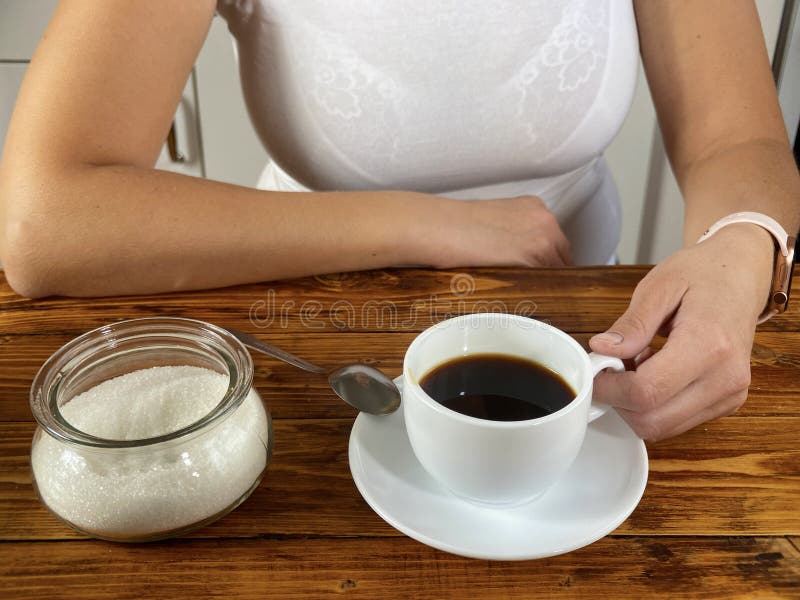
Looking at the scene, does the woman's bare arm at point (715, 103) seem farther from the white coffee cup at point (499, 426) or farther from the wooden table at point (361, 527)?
the white coffee cup at point (499, 426)

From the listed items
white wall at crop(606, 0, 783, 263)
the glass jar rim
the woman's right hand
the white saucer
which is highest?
the glass jar rim

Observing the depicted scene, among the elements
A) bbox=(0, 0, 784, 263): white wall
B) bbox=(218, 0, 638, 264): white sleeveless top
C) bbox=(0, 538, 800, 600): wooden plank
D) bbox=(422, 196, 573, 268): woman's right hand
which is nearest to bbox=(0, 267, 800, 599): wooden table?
bbox=(0, 538, 800, 600): wooden plank

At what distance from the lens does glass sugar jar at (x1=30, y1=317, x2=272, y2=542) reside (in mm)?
438

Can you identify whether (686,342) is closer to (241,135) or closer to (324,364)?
(324,364)

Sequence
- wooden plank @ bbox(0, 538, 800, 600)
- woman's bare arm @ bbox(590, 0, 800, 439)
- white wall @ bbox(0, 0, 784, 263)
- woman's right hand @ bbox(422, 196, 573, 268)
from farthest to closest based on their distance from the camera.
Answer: white wall @ bbox(0, 0, 784, 263) → woman's right hand @ bbox(422, 196, 573, 268) → woman's bare arm @ bbox(590, 0, 800, 439) → wooden plank @ bbox(0, 538, 800, 600)

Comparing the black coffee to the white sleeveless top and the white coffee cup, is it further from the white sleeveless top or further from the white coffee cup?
the white sleeveless top

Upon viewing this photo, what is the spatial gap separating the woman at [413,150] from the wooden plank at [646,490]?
3cm

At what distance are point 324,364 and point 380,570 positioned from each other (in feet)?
0.72

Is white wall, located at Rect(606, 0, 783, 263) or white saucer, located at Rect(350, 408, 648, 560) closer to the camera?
white saucer, located at Rect(350, 408, 648, 560)

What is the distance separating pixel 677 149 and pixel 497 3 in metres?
0.27

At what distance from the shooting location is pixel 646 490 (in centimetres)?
50

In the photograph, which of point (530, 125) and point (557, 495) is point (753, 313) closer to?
point (557, 495)

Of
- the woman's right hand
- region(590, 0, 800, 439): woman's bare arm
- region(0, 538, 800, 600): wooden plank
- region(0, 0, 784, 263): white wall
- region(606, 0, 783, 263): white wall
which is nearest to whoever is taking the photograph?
region(0, 538, 800, 600): wooden plank

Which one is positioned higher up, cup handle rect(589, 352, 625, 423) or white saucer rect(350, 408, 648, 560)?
cup handle rect(589, 352, 625, 423)
